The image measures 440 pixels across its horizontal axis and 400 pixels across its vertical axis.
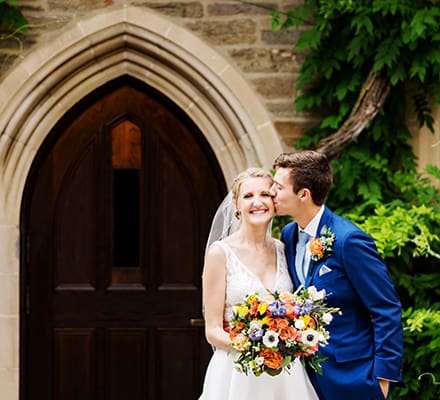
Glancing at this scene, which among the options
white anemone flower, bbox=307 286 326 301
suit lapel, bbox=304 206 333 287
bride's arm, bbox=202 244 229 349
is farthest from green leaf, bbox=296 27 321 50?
white anemone flower, bbox=307 286 326 301

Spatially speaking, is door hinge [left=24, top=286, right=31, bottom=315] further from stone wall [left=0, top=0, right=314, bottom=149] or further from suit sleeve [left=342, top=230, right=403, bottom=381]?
suit sleeve [left=342, top=230, right=403, bottom=381]

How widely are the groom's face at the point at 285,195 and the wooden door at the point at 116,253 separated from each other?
2.04 m

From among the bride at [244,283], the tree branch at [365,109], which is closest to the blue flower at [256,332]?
the bride at [244,283]

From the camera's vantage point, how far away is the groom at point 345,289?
3631 mm

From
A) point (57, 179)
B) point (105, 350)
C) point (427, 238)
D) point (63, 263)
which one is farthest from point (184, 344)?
point (427, 238)

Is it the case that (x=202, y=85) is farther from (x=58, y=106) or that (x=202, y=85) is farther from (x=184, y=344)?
(x=184, y=344)

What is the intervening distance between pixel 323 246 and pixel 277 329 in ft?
1.54

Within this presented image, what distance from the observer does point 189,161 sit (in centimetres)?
589

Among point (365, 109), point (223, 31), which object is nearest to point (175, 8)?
point (223, 31)

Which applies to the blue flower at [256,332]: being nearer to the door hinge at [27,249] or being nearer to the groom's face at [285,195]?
the groom's face at [285,195]

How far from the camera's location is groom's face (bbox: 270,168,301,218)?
3793mm

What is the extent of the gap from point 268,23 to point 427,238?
1623 mm

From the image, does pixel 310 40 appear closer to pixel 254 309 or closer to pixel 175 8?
pixel 175 8

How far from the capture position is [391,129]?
548 cm
